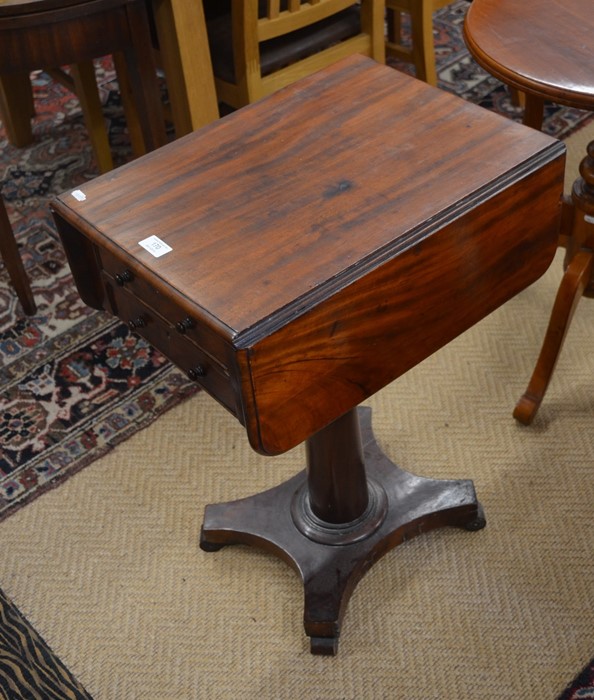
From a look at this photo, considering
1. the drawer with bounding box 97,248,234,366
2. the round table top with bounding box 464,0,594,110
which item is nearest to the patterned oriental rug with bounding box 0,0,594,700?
the drawer with bounding box 97,248,234,366

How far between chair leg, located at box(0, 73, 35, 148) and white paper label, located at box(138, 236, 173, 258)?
66.4 inches

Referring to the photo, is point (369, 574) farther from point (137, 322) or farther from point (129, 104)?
point (129, 104)

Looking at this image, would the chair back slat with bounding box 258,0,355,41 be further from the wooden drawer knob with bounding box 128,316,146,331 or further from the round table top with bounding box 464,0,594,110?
the wooden drawer knob with bounding box 128,316,146,331

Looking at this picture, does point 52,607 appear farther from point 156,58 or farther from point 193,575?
point 156,58

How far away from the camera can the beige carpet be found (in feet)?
5.82

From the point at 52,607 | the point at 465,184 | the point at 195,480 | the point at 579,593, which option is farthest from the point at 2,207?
the point at 579,593

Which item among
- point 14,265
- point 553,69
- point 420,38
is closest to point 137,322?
point 553,69

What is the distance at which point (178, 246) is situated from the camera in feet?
4.68

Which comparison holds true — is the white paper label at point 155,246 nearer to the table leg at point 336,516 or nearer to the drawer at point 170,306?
the drawer at point 170,306

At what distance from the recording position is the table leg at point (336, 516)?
1779mm

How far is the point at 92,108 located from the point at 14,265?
20.9 inches

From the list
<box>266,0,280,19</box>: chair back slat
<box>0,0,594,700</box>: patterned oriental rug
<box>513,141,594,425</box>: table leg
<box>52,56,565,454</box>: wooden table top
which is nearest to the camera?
<box>52,56,565,454</box>: wooden table top

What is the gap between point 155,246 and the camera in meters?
1.43

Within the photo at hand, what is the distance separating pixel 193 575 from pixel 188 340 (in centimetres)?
65
